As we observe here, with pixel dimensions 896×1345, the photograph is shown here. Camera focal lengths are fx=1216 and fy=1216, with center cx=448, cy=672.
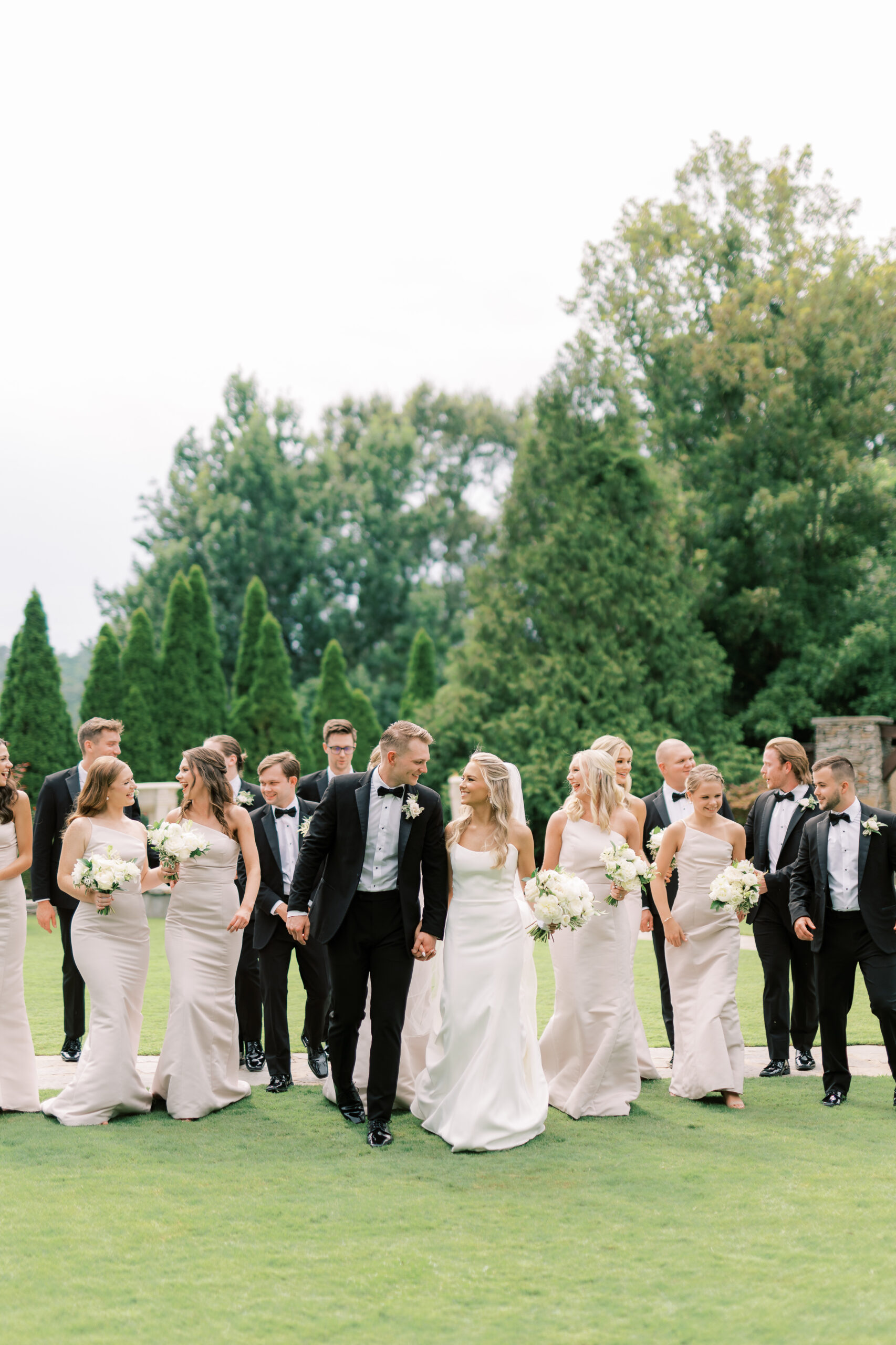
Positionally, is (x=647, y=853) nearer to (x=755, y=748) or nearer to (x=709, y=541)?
(x=755, y=748)

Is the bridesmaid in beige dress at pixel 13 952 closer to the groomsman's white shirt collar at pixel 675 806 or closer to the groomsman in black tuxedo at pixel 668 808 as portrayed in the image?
the groomsman in black tuxedo at pixel 668 808

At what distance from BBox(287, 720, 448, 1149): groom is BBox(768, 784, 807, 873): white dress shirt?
2.70 metres

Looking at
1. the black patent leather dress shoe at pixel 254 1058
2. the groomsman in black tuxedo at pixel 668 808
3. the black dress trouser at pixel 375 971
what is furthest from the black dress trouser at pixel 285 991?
the groomsman in black tuxedo at pixel 668 808

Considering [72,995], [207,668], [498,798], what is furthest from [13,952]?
[207,668]

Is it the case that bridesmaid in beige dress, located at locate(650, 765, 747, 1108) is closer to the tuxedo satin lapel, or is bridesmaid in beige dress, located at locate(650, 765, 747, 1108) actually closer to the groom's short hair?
the groom's short hair

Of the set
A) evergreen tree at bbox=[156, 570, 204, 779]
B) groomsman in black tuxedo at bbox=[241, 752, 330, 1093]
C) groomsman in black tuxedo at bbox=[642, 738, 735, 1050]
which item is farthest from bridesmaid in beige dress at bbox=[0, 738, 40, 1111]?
evergreen tree at bbox=[156, 570, 204, 779]

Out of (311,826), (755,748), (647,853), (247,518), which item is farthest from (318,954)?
(247,518)

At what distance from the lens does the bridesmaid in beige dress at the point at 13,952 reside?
6461 millimetres

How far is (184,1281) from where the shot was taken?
4.13m

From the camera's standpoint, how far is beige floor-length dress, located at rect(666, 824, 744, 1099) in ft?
22.1

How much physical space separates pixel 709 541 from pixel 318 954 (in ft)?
63.5

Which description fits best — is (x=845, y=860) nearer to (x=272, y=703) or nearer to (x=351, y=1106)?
(x=351, y=1106)

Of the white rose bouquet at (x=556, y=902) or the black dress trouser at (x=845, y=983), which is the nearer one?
the white rose bouquet at (x=556, y=902)

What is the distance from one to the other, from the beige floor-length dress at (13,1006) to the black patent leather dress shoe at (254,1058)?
4.52ft
